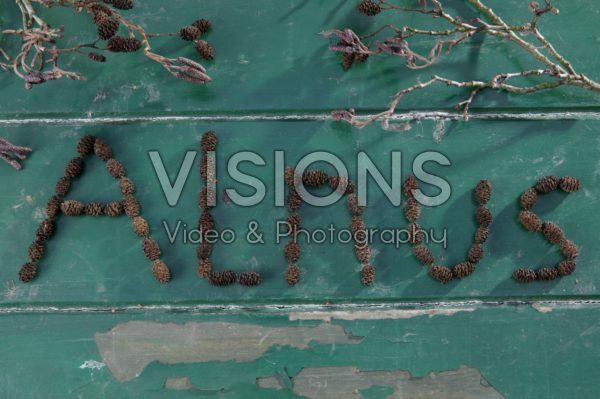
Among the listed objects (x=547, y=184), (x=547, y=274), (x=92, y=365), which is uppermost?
(x=547, y=184)

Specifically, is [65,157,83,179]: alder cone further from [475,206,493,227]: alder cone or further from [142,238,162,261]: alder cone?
[475,206,493,227]: alder cone

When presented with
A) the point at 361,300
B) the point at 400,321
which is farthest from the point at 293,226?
the point at 400,321

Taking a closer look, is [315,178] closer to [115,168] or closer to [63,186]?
[115,168]

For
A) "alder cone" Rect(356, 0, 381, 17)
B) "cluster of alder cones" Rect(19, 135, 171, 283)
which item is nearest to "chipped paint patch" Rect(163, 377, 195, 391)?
"cluster of alder cones" Rect(19, 135, 171, 283)

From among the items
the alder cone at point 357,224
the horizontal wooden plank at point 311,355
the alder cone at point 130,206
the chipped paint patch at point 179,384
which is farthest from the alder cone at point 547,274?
the alder cone at point 130,206

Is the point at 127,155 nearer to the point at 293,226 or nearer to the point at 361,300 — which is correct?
the point at 293,226

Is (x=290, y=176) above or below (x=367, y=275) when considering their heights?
above

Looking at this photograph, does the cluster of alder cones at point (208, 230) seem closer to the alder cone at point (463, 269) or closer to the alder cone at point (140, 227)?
the alder cone at point (140, 227)

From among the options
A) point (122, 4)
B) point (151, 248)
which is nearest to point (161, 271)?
point (151, 248)

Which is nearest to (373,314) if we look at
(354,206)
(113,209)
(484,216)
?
(354,206)
